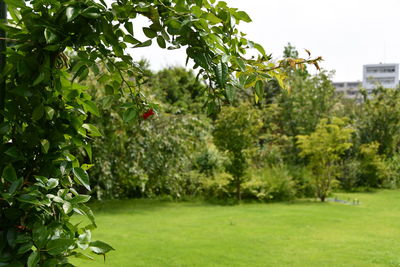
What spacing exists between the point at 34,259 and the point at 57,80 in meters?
0.52

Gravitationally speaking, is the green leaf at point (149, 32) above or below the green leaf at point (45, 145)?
above

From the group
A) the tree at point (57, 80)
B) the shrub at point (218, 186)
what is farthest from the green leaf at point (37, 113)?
the shrub at point (218, 186)

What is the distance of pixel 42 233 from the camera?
1.30 meters

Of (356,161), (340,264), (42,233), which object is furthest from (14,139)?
(356,161)

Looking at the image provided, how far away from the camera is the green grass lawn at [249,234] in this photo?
523cm

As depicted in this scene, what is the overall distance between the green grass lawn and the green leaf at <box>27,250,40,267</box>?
377 centimetres

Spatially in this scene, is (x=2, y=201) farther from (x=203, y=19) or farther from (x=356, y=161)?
(x=356, y=161)

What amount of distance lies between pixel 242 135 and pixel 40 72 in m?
10.1

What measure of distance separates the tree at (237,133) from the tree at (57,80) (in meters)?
9.81

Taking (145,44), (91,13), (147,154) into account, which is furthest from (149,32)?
(147,154)

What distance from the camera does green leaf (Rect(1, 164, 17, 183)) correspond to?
1.31m

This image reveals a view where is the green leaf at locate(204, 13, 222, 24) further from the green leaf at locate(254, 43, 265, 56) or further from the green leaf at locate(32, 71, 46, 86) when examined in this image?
the green leaf at locate(32, 71, 46, 86)

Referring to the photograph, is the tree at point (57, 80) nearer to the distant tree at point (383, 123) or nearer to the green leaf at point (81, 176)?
the green leaf at point (81, 176)

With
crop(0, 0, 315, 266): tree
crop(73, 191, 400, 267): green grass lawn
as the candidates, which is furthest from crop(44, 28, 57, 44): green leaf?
crop(73, 191, 400, 267): green grass lawn
